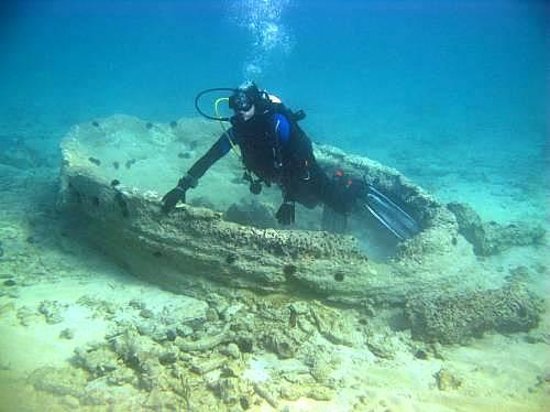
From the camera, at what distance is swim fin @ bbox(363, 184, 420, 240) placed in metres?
7.32

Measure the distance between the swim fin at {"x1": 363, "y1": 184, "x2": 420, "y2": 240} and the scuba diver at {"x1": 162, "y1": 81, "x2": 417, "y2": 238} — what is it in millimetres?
23

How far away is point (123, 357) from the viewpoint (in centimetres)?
464

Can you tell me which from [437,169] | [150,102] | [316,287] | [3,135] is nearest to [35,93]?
[150,102]

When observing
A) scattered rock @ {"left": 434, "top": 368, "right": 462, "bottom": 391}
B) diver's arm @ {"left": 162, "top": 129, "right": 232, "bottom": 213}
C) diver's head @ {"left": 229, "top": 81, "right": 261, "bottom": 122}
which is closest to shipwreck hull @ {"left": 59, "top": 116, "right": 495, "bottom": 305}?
diver's arm @ {"left": 162, "top": 129, "right": 232, "bottom": 213}

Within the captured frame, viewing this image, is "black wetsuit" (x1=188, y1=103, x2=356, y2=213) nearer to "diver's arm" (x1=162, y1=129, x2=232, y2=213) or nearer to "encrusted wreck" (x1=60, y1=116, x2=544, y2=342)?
"diver's arm" (x1=162, y1=129, x2=232, y2=213)

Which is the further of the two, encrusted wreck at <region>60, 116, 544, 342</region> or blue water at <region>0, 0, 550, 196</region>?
blue water at <region>0, 0, 550, 196</region>

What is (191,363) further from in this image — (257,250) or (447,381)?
(447,381)

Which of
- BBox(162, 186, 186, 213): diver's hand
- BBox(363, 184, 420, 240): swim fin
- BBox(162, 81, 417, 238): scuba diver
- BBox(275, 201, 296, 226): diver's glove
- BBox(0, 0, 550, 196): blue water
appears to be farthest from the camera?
BBox(0, 0, 550, 196): blue water

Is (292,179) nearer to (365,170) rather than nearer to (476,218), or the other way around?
(365,170)

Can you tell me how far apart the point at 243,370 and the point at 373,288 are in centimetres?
200

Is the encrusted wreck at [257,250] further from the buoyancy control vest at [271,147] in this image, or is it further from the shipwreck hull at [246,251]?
the buoyancy control vest at [271,147]

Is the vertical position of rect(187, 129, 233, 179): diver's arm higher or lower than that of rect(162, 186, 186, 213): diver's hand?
higher

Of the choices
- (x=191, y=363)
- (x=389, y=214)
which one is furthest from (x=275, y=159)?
(x=191, y=363)

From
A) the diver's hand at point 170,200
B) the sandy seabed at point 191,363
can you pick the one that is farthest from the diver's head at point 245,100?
the sandy seabed at point 191,363
